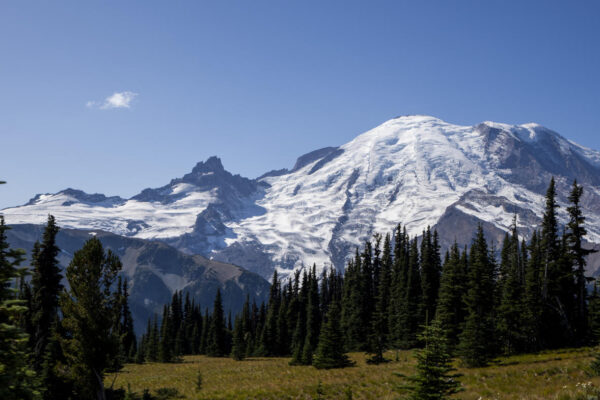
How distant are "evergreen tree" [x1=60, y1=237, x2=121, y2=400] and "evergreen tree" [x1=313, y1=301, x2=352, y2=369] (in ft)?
90.3

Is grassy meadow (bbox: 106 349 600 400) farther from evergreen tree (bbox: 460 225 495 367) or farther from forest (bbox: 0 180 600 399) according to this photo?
forest (bbox: 0 180 600 399)

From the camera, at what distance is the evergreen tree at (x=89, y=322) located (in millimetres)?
24516

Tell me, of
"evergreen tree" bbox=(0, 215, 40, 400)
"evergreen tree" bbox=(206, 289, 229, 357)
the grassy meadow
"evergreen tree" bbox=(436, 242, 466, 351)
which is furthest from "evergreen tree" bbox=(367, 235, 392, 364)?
"evergreen tree" bbox=(0, 215, 40, 400)

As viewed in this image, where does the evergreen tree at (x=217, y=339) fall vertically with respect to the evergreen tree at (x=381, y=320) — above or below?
below

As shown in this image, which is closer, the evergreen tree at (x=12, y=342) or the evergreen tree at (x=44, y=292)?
the evergreen tree at (x=12, y=342)

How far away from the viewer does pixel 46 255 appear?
41500mm

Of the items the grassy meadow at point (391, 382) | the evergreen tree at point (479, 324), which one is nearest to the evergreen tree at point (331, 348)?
the grassy meadow at point (391, 382)

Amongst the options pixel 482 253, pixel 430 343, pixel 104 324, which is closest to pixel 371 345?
pixel 482 253

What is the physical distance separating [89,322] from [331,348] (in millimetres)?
30252

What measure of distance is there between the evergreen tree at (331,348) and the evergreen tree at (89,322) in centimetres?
2751

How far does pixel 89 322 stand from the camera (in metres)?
24.7

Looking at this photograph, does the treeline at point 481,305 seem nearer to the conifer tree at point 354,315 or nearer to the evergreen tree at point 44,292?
the conifer tree at point 354,315

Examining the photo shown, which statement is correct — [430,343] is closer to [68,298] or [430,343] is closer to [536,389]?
[536,389]

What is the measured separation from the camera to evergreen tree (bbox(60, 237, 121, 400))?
2452 cm
